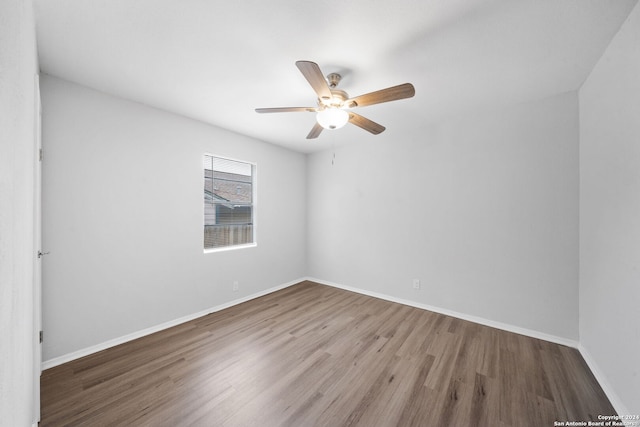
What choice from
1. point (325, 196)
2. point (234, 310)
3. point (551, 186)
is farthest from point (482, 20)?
point (234, 310)

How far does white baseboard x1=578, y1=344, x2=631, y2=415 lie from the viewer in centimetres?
155

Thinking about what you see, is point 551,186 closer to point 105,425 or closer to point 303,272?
point 303,272

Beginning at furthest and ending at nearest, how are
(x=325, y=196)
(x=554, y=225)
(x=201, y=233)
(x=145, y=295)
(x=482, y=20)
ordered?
(x=325, y=196) < (x=201, y=233) < (x=145, y=295) < (x=554, y=225) < (x=482, y=20)

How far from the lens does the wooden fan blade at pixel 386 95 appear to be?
1627 millimetres

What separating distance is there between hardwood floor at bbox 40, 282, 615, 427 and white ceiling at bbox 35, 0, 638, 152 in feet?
8.36

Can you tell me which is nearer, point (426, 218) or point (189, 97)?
point (189, 97)

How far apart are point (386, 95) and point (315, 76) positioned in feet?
1.81

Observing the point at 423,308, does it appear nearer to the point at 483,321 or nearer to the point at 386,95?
the point at 483,321

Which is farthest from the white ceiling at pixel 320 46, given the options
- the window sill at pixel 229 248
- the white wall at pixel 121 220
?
the window sill at pixel 229 248

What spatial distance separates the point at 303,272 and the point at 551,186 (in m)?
3.81

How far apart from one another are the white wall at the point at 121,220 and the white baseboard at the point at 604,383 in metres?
3.77

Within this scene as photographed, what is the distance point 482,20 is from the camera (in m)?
1.47

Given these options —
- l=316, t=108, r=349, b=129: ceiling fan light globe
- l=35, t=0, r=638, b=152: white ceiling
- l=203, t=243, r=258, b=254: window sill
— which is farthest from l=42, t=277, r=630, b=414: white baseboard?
l=316, t=108, r=349, b=129: ceiling fan light globe

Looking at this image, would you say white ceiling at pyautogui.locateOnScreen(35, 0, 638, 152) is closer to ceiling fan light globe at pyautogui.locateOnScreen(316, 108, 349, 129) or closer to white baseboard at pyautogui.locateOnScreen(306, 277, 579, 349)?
ceiling fan light globe at pyautogui.locateOnScreen(316, 108, 349, 129)
